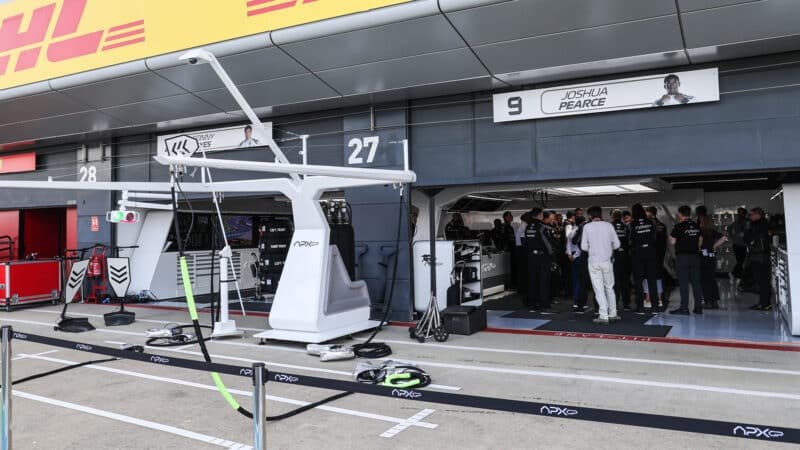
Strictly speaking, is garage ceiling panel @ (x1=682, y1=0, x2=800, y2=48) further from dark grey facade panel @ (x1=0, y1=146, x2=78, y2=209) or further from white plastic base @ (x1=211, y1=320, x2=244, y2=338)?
dark grey facade panel @ (x1=0, y1=146, x2=78, y2=209)

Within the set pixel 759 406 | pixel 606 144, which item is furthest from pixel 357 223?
pixel 759 406

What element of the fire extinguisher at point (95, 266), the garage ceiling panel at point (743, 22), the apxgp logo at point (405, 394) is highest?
the garage ceiling panel at point (743, 22)

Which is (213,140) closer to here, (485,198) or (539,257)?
(539,257)

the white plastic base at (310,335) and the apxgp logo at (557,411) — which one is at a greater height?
the apxgp logo at (557,411)

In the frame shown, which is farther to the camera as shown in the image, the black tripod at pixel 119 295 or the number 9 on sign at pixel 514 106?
the black tripod at pixel 119 295

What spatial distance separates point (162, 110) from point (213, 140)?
987 millimetres

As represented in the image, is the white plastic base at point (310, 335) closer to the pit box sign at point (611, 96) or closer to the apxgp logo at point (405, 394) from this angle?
the pit box sign at point (611, 96)

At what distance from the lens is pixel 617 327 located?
23.8 feet

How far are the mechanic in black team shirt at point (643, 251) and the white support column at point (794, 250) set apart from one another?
1.89 meters

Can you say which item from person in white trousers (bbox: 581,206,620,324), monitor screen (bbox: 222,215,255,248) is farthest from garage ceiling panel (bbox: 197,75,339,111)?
monitor screen (bbox: 222,215,255,248)

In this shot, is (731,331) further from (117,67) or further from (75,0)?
(75,0)

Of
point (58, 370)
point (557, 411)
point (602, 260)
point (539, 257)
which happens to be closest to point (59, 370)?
point (58, 370)

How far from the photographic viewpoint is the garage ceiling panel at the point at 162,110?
29.9ft

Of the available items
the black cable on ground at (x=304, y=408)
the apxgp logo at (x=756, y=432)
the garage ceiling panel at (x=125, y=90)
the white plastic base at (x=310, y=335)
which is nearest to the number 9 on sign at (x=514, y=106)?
the white plastic base at (x=310, y=335)
